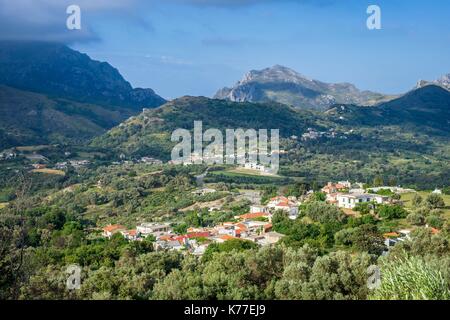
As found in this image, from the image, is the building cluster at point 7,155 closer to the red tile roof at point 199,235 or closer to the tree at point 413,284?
the red tile roof at point 199,235

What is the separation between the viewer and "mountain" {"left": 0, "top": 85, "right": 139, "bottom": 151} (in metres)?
119

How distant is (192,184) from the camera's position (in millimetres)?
57031

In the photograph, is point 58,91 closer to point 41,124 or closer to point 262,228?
point 41,124

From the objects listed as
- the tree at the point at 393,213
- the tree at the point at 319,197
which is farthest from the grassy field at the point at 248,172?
the tree at the point at 393,213

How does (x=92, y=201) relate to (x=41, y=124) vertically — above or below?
below

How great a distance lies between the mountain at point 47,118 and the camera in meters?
119

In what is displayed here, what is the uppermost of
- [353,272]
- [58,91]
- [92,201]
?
[58,91]

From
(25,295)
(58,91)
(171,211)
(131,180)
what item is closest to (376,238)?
(25,295)

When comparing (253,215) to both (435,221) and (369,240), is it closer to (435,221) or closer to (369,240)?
(435,221)

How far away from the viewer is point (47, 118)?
135250mm

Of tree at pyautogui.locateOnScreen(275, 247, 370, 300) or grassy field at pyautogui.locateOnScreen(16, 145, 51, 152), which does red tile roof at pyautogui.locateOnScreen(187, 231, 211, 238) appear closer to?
tree at pyautogui.locateOnScreen(275, 247, 370, 300)

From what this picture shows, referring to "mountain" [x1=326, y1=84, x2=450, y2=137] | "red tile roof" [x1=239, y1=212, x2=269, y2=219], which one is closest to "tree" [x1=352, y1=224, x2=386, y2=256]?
"red tile roof" [x1=239, y1=212, x2=269, y2=219]

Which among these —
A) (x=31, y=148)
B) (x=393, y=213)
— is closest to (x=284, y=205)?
(x=393, y=213)

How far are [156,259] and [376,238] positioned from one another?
403 inches
